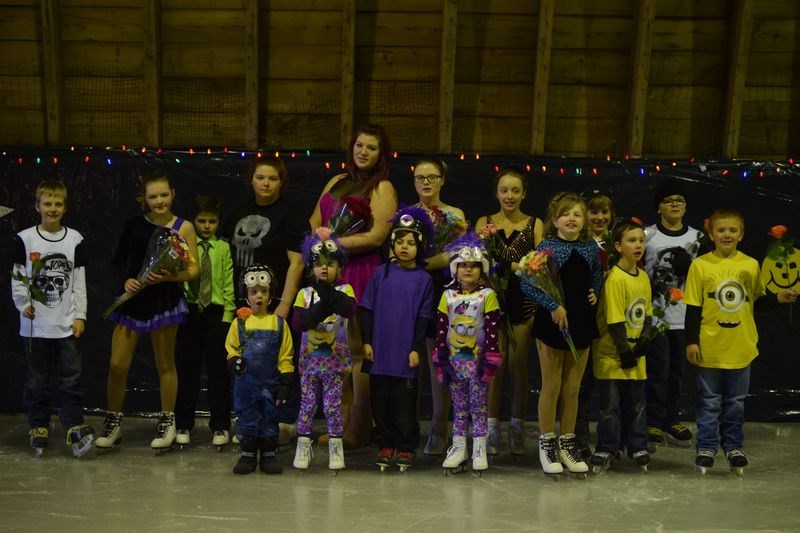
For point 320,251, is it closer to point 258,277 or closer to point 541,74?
point 258,277

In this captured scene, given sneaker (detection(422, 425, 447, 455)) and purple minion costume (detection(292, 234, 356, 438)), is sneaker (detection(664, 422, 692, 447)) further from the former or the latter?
purple minion costume (detection(292, 234, 356, 438))

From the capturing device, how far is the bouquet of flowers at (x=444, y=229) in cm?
550

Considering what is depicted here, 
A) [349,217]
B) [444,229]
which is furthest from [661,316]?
[349,217]

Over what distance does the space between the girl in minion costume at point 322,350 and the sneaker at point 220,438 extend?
0.67 m

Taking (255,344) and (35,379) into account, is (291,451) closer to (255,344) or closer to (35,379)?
(255,344)

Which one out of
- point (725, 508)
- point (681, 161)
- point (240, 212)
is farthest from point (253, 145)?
point (725, 508)

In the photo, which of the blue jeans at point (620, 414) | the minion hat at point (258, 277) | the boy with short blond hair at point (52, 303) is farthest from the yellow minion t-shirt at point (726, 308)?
the boy with short blond hair at point (52, 303)

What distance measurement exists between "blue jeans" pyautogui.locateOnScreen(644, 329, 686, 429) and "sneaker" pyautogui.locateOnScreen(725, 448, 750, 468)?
66 centimetres

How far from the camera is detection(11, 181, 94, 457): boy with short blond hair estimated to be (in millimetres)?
5492

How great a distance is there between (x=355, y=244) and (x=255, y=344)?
0.76 metres

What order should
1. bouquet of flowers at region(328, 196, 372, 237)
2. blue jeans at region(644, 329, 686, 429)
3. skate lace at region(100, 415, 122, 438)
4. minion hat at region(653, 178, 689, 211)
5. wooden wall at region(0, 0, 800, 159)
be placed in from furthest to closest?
wooden wall at region(0, 0, 800, 159) → minion hat at region(653, 178, 689, 211) → blue jeans at region(644, 329, 686, 429) → skate lace at region(100, 415, 122, 438) → bouquet of flowers at region(328, 196, 372, 237)

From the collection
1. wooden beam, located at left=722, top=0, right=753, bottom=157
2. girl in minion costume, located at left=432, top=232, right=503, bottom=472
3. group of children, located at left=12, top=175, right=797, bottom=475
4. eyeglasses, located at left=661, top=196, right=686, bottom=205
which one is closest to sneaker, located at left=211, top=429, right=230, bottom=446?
group of children, located at left=12, top=175, right=797, bottom=475

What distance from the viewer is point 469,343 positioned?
5.11 meters

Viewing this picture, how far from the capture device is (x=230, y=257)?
19.0 feet
